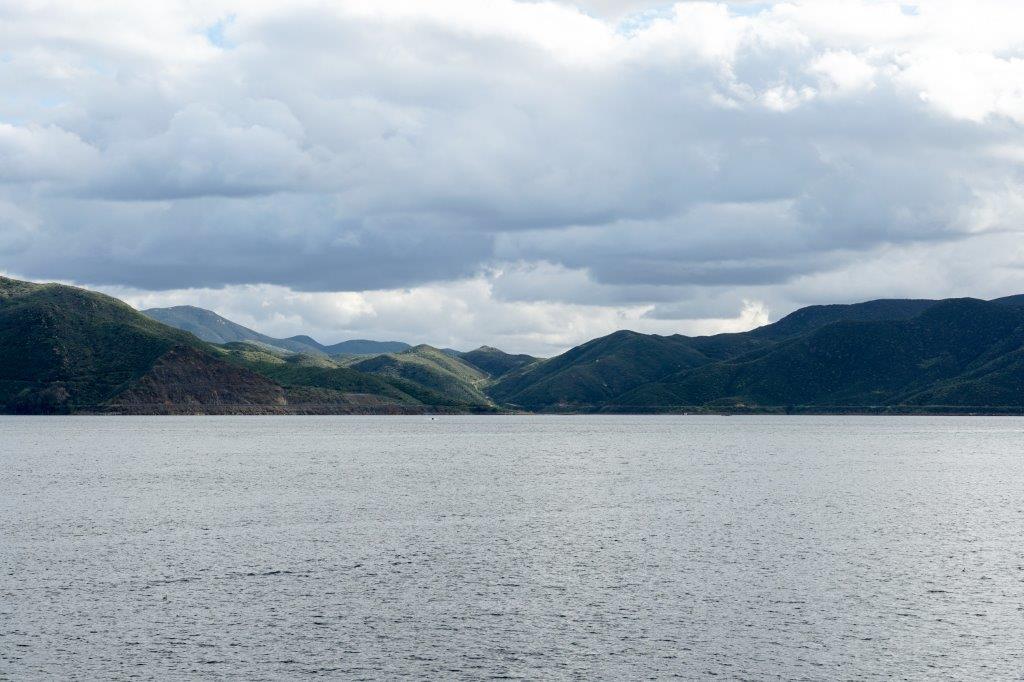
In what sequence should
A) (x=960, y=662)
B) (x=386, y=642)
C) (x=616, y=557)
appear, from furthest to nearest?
(x=616, y=557) → (x=386, y=642) → (x=960, y=662)

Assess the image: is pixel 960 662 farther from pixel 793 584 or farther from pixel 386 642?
pixel 386 642

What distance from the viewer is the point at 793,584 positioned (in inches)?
2837

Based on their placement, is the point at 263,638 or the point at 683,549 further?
the point at 683,549

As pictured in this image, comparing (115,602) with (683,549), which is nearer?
(115,602)

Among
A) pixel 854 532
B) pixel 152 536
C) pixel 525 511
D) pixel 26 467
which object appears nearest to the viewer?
pixel 152 536

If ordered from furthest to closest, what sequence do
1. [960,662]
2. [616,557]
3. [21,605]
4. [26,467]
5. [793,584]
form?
[26,467], [616,557], [793,584], [21,605], [960,662]

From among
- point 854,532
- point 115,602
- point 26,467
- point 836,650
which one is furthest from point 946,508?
point 26,467

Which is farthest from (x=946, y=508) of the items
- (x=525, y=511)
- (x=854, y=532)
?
(x=525, y=511)

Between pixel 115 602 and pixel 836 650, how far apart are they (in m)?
42.7

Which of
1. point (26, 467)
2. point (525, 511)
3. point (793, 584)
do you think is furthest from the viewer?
point (26, 467)

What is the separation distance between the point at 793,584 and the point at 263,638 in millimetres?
36642

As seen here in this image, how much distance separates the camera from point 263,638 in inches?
2199

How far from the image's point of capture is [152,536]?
308 ft

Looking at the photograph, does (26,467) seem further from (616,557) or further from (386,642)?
(386,642)
